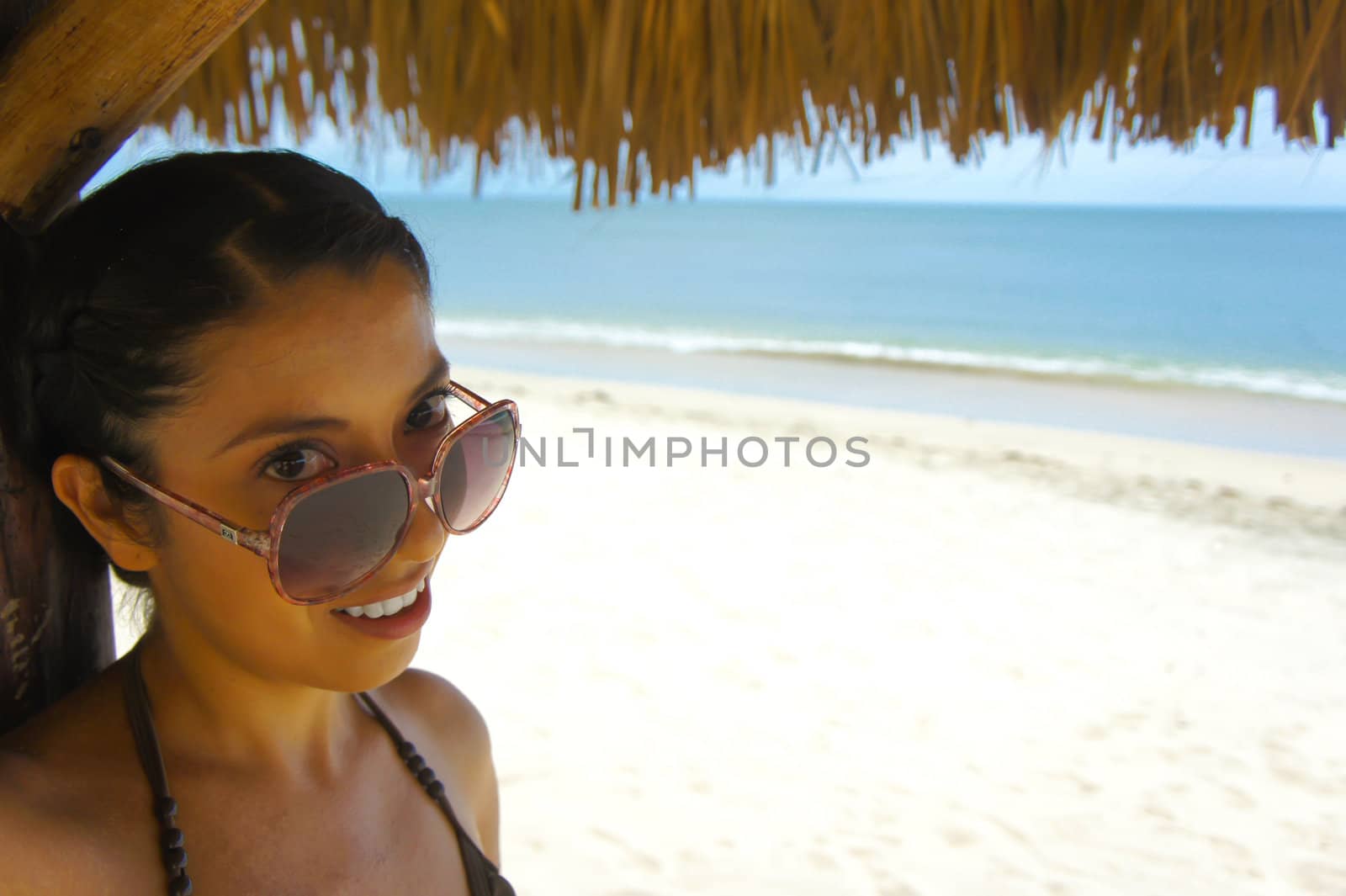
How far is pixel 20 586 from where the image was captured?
3.36ft

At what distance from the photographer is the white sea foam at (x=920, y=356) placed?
13.3 metres

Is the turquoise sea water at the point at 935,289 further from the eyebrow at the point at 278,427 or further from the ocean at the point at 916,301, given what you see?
the eyebrow at the point at 278,427

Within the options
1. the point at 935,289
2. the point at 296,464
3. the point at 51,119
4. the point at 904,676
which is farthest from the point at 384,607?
the point at 935,289

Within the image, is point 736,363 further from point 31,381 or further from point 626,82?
point 31,381

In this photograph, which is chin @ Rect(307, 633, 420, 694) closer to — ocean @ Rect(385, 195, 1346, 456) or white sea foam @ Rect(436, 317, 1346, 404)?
ocean @ Rect(385, 195, 1346, 456)

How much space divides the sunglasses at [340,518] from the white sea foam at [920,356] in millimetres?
11904

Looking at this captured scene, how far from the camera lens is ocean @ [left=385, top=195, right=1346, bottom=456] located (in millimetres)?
13469

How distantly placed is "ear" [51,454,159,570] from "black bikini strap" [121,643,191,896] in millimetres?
121

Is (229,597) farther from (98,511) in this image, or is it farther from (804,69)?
(804,69)

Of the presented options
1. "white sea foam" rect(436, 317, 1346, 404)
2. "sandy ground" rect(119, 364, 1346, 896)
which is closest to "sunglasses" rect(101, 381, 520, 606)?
"sandy ground" rect(119, 364, 1346, 896)

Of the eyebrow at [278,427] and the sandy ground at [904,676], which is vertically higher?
the eyebrow at [278,427]

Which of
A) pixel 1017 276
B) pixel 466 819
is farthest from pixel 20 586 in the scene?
pixel 1017 276

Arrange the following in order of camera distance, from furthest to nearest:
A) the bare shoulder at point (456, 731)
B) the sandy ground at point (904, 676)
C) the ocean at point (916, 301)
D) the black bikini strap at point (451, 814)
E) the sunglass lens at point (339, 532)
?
the ocean at point (916, 301), the sandy ground at point (904, 676), the bare shoulder at point (456, 731), the black bikini strap at point (451, 814), the sunglass lens at point (339, 532)

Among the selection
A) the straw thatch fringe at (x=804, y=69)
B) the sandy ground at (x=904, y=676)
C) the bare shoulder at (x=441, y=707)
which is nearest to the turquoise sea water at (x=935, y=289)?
the sandy ground at (x=904, y=676)
